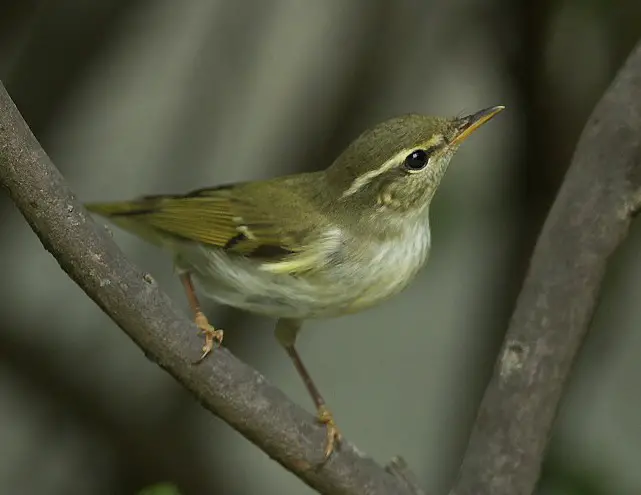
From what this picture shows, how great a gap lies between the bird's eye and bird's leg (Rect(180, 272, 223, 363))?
18.0 inches

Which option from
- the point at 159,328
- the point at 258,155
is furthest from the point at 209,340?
the point at 258,155

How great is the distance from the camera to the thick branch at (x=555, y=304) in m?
1.67

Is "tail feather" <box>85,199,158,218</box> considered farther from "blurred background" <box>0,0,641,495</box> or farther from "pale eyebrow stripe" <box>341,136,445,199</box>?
"blurred background" <box>0,0,641,495</box>

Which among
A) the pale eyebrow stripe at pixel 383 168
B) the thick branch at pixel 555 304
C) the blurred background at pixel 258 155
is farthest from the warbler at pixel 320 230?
the blurred background at pixel 258 155

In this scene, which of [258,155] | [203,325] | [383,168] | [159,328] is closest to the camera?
[159,328]

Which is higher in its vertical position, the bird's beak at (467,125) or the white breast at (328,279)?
the bird's beak at (467,125)

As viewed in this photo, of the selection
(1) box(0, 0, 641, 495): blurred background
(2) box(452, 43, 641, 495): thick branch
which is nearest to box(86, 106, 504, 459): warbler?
(2) box(452, 43, 641, 495): thick branch

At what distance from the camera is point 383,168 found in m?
1.92

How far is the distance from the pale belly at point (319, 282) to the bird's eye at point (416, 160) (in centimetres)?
13

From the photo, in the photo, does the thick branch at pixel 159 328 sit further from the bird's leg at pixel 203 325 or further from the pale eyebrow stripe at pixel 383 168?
the pale eyebrow stripe at pixel 383 168

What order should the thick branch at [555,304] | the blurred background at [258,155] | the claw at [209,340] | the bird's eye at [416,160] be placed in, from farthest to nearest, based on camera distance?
the blurred background at [258,155] → the bird's eye at [416,160] → the thick branch at [555,304] → the claw at [209,340]

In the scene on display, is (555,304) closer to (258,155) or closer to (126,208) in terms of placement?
(126,208)

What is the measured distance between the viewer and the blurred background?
262 cm

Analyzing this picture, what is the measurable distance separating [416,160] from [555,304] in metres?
0.38
